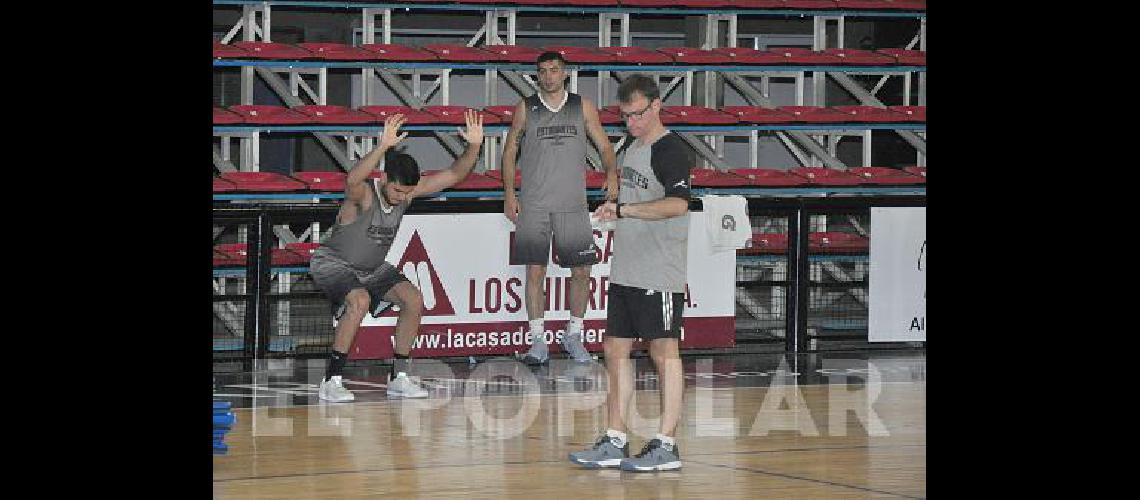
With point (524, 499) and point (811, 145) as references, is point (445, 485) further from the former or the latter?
point (811, 145)

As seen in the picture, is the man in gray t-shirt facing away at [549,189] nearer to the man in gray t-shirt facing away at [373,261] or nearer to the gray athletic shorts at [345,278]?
the man in gray t-shirt facing away at [373,261]

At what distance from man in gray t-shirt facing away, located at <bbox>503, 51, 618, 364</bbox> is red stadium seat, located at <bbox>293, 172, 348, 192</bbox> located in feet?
10.8

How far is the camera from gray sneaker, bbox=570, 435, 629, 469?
865 centimetres

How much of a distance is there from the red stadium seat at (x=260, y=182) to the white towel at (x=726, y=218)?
4213 millimetres

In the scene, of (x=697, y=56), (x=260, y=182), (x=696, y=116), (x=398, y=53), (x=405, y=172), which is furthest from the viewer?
(x=697, y=56)

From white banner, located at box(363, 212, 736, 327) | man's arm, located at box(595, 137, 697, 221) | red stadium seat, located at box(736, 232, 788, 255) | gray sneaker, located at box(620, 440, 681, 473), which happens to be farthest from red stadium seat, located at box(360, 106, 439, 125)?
gray sneaker, located at box(620, 440, 681, 473)

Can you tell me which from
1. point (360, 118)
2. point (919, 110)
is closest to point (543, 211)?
point (360, 118)

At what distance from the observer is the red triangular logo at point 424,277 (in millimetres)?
13133

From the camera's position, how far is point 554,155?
42.8 feet

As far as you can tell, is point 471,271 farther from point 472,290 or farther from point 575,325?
point 575,325

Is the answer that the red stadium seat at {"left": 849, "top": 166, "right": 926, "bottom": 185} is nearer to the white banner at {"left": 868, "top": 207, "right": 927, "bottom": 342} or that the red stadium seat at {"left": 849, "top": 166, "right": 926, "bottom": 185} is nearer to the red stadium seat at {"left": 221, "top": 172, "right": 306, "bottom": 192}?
the white banner at {"left": 868, "top": 207, "right": 927, "bottom": 342}

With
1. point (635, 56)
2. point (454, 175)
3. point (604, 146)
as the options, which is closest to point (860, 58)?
point (635, 56)

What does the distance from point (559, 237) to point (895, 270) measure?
2923mm
